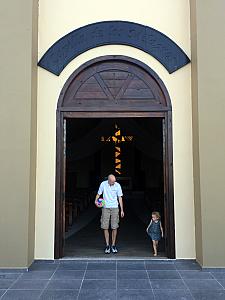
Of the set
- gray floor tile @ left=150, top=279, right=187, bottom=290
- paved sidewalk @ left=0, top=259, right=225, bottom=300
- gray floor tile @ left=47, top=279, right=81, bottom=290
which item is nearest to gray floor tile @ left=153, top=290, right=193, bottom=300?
paved sidewalk @ left=0, top=259, right=225, bottom=300

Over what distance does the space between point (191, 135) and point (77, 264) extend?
9.45ft

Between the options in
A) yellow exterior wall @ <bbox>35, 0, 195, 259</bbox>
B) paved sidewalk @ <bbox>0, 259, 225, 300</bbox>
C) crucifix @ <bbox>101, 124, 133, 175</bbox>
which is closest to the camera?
paved sidewalk @ <bbox>0, 259, 225, 300</bbox>

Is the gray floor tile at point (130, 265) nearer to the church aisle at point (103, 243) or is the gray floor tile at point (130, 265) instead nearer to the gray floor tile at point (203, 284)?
the church aisle at point (103, 243)

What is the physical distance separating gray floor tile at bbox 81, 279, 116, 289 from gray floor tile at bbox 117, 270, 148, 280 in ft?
0.73

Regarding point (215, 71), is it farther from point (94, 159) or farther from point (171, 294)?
point (94, 159)

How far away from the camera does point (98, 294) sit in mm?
4004

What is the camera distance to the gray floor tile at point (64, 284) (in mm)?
4211

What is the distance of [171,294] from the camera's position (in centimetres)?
401

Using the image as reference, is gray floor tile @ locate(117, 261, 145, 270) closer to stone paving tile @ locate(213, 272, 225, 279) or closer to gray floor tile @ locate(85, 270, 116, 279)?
gray floor tile @ locate(85, 270, 116, 279)

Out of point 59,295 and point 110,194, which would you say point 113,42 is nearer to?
point 110,194

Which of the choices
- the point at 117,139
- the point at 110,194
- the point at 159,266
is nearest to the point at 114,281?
the point at 159,266

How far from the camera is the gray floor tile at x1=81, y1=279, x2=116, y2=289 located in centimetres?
423

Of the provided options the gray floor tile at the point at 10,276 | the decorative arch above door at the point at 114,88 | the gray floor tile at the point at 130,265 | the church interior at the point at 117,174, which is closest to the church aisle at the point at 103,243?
the church interior at the point at 117,174

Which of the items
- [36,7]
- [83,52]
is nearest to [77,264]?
[83,52]
